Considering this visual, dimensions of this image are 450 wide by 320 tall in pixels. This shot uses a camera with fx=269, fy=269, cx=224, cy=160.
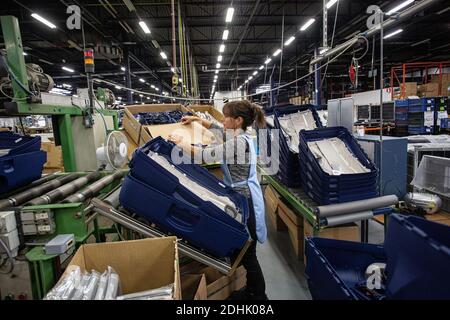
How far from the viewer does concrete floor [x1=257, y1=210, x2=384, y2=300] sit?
6.54 ft

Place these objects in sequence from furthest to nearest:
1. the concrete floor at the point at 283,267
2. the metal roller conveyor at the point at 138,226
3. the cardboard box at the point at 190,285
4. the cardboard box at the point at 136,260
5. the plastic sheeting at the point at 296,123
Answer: the plastic sheeting at the point at 296,123 → the concrete floor at the point at 283,267 → the cardboard box at the point at 190,285 → the metal roller conveyor at the point at 138,226 → the cardboard box at the point at 136,260

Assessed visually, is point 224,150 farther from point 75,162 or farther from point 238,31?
point 238,31

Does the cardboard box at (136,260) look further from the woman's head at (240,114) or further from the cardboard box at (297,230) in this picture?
the cardboard box at (297,230)

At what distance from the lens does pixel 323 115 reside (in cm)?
334

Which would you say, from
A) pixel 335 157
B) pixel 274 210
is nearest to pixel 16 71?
pixel 335 157

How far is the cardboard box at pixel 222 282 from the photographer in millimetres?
1673

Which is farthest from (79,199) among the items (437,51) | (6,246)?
(437,51)

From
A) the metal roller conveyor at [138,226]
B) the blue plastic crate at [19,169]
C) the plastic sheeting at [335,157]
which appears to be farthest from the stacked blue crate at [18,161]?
the plastic sheeting at [335,157]

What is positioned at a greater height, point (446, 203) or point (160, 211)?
point (160, 211)

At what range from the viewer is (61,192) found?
156 cm

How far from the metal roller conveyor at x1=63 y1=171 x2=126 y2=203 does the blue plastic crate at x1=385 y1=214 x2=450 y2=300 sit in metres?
1.49

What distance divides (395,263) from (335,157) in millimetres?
1302

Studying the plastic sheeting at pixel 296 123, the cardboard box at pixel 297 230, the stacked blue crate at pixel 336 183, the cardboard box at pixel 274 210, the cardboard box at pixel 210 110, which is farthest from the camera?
the cardboard box at pixel 210 110

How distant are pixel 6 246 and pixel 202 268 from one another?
3.52ft
